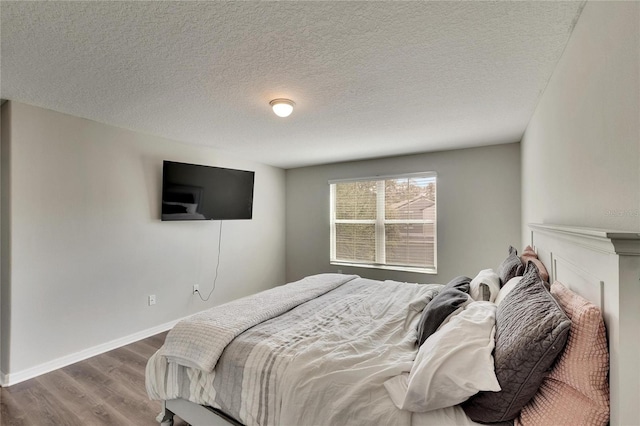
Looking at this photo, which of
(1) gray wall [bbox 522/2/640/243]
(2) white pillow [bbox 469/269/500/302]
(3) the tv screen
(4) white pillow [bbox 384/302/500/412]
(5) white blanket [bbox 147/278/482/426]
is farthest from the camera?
(3) the tv screen

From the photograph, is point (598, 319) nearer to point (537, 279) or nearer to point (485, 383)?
point (485, 383)

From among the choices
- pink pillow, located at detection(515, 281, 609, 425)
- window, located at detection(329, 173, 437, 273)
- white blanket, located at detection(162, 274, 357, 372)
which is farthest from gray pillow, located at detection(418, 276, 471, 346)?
window, located at detection(329, 173, 437, 273)

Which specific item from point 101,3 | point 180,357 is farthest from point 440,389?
point 101,3

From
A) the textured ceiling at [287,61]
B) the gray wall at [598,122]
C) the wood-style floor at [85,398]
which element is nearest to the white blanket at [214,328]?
the wood-style floor at [85,398]

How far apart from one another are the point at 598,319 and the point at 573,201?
2.83ft

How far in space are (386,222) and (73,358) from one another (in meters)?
4.06

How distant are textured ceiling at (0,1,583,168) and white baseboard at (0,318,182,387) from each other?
2.28 meters

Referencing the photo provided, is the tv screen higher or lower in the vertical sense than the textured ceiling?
lower

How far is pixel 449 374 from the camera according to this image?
111 centimetres

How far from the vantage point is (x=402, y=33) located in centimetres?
152

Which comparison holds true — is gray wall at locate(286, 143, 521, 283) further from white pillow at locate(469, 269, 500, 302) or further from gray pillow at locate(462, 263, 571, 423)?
gray pillow at locate(462, 263, 571, 423)

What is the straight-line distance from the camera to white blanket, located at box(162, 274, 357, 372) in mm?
1634

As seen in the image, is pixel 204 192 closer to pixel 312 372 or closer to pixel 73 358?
pixel 73 358

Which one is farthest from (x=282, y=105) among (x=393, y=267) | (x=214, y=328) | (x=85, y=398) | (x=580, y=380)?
(x=393, y=267)
